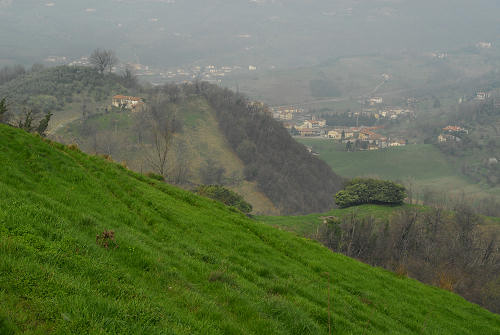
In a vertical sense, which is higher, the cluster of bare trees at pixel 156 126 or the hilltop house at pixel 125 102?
the hilltop house at pixel 125 102

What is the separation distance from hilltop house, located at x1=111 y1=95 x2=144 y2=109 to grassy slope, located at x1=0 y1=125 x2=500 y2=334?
7519 cm

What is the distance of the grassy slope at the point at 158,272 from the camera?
499 centimetres

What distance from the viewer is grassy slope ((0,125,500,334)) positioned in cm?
499

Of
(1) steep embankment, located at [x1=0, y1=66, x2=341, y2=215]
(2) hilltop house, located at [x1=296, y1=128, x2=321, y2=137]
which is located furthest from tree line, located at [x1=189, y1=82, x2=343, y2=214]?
(2) hilltop house, located at [x1=296, y1=128, x2=321, y2=137]

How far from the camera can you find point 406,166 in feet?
411

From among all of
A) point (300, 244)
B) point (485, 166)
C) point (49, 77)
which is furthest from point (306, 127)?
point (300, 244)

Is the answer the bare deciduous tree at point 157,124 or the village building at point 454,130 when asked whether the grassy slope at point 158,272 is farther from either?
the village building at point 454,130

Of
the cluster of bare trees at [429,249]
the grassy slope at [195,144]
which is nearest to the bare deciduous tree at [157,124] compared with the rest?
the grassy slope at [195,144]

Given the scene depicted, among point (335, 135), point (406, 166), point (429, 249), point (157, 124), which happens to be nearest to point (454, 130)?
point (406, 166)

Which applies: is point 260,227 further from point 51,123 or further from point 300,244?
point 51,123

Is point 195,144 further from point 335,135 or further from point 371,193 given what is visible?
point 335,135

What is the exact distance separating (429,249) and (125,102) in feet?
244

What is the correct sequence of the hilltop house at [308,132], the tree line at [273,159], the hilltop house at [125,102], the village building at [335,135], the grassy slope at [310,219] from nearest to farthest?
the grassy slope at [310,219], the tree line at [273,159], the hilltop house at [125,102], the village building at [335,135], the hilltop house at [308,132]

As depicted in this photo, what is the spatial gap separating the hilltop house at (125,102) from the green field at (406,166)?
6778cm
